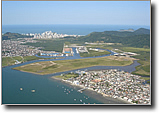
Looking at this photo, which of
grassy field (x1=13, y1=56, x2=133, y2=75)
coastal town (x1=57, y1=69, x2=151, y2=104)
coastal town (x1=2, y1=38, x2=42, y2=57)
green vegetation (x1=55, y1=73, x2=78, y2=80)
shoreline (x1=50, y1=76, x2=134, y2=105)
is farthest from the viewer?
coastal town (x1=2, y1=38, x2=42, y2=57)

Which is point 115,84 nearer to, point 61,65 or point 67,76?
point 67,76

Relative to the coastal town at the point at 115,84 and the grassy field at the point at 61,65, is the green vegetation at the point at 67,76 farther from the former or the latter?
the grassy field at the point at 61,65

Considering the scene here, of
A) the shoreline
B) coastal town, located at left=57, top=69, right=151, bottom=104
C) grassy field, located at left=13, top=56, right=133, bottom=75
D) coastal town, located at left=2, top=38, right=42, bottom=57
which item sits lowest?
the shoreline

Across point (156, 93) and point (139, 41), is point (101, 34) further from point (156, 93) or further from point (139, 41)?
point (156, 93)

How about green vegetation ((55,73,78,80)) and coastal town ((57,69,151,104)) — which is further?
green vegetation ((55,73,78,80))

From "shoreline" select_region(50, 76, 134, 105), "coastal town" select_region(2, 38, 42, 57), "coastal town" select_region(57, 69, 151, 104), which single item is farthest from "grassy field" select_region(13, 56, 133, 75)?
"coastal town" select_region(2, 38, 42, 57)

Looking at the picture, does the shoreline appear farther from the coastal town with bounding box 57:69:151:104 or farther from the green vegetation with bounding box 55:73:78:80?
the green vegetation with bounding box 55:73:78:80

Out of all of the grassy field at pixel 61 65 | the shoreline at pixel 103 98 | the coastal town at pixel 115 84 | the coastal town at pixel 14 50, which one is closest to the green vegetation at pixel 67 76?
the coastal town at pixel 115 84

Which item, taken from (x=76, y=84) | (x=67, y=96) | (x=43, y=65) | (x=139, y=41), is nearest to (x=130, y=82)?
(x=76, y=84)
